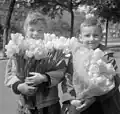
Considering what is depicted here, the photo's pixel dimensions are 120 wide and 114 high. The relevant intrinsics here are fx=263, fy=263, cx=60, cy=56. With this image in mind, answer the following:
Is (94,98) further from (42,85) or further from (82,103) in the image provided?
(42,85)

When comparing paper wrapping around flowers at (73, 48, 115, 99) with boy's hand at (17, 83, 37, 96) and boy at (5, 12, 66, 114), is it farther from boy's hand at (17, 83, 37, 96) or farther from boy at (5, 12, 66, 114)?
boy's hand at (17, 83, 37, 96)

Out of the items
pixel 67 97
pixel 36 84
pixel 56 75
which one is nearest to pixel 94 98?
pixel 67 97

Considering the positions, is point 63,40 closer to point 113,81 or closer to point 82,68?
point 82,68

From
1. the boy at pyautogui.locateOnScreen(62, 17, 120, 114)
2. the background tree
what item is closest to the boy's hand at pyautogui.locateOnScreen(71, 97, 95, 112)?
the boy at pyautogui.locateOnScreen(62, 17, 120, 114)

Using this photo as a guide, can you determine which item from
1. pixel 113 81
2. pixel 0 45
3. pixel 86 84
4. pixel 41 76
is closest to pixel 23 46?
pixel 41 76

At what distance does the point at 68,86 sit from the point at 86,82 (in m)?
0.23

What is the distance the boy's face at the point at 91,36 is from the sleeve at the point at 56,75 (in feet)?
0.95

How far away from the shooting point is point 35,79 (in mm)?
2273

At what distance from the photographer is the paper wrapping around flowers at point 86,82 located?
2.22m

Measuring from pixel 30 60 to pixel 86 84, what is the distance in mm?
522

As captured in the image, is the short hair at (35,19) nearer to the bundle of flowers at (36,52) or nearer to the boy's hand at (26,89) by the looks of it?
the bundle of flowers at (36,52)

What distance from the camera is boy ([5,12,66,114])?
2318 millimetres

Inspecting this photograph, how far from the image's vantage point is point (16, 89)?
2.43m

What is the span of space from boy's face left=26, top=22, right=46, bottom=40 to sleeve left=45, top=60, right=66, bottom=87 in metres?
0.35
